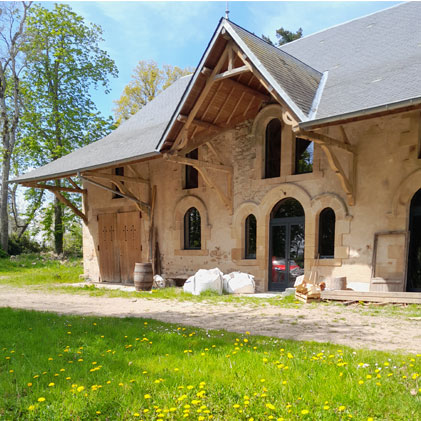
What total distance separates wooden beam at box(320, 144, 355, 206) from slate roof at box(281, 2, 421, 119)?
106 centimetres

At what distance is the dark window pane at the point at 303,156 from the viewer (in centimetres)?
1018

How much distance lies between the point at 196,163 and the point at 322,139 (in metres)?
3.54

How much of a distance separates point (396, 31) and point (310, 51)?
2782 mm

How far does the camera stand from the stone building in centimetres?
822

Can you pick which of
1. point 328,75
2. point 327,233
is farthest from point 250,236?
point 328,75

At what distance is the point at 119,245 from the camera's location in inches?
561

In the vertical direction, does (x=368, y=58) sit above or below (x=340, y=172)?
above

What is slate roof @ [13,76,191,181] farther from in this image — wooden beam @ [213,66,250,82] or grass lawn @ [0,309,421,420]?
grass lawn @ [0,309,421,420]

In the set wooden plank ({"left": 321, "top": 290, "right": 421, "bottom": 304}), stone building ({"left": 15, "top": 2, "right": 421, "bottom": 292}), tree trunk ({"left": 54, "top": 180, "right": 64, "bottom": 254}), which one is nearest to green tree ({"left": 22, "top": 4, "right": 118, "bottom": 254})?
tree trunk ({"left": 54, "top": 180, "right": 64, "bottom": 254})

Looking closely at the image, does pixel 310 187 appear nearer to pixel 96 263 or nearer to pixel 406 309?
pixel 406 309

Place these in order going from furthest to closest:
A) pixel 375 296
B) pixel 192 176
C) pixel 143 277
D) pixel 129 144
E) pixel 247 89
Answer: pixel 192 176
pixel 129 144
pixel 143 277
pixel 247 89
pixel 375 296

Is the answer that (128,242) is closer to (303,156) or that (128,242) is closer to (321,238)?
(303,156)

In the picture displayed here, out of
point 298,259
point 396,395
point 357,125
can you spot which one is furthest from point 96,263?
point 396,395

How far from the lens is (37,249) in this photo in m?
24.6
